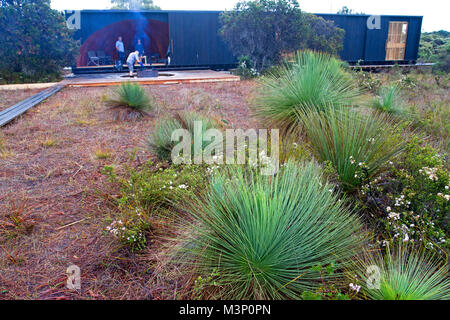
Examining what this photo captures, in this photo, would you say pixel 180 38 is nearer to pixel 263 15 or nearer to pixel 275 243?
pixel 263 15

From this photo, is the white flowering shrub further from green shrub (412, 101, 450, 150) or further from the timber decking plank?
green shrub (412, 101, 450, 150)

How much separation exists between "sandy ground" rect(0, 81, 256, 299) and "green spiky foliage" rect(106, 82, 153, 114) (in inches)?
10.1

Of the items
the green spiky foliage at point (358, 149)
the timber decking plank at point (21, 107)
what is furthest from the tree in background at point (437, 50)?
the timber decking plank at point (21, 107)

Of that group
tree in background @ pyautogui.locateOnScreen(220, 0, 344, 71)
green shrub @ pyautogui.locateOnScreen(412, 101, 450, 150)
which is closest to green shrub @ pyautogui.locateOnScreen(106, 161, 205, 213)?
green shrub @ pyautogui.locateOnScreen(412, 101, 450, 150)

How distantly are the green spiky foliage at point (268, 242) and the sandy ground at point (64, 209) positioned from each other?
12.0 inches

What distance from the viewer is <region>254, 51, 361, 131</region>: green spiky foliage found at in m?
3.95

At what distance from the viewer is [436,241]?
183 cm

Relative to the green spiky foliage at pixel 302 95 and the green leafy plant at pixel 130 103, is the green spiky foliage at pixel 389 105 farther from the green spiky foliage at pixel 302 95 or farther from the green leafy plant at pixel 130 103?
the green leafy plant at pixel 130 103

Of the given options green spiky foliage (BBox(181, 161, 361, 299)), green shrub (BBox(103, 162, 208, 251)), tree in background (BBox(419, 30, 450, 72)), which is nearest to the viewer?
green spiky foliage (BBox(181, 161, 361, 299))

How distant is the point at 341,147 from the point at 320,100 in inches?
57.9

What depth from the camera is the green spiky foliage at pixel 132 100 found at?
535cm
